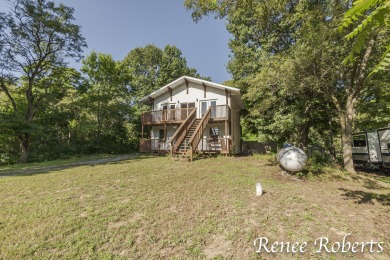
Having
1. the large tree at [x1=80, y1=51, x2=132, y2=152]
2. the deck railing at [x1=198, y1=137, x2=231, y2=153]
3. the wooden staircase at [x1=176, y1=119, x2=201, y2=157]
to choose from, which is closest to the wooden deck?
the wooden staircase at [x1=176, y1=119, x2=201, y2=157]

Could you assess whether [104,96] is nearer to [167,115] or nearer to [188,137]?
[167,115]

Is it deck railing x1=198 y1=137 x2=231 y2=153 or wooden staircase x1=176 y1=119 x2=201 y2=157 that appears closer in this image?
wooden staircase x1=176 y1=119 x2=201 y2=157

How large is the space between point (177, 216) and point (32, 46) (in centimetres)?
2200

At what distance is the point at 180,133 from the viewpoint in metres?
14.6

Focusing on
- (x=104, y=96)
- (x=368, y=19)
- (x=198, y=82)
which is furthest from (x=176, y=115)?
(x=368, y=19)

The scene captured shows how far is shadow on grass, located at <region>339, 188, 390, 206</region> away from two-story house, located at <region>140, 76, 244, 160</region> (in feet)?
28.7

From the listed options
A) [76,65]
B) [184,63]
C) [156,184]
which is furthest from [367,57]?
[184,63]

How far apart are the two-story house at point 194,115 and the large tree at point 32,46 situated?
9731 mm

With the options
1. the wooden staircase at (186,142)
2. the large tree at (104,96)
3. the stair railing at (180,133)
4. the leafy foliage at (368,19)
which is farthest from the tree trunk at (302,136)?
the large tree at (104,96)

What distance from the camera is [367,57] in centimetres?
895

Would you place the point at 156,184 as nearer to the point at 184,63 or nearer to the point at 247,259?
the point at 247,259

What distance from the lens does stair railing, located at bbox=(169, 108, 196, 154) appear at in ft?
43.3

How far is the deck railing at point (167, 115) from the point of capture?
16.8m

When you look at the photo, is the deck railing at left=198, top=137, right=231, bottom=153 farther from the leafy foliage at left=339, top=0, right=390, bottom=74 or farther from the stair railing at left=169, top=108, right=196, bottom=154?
the leafy foliage at left=339, top=0, right=390, bottom=74
